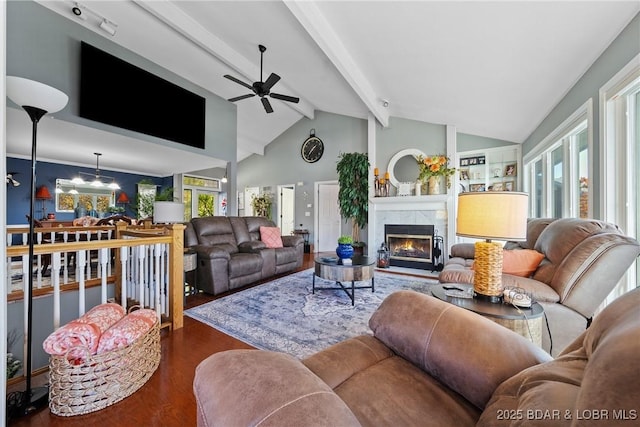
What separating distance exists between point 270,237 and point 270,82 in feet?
7.85

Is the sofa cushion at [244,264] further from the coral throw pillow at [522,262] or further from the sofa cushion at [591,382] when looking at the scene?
the sofa cushion at [591,382]

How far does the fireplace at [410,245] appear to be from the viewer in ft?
15.5

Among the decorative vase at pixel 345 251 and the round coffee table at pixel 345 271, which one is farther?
the decorative vase at pixel 345 251

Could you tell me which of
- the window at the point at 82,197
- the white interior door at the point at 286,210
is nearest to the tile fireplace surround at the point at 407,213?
the white interior door at the point at 286,210

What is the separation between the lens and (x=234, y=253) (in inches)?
150

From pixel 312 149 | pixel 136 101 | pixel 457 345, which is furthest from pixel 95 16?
pixel 457 345

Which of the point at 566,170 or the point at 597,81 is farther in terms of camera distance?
the point at 566,170

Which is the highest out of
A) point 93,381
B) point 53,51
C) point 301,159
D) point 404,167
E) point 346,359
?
point 53,51

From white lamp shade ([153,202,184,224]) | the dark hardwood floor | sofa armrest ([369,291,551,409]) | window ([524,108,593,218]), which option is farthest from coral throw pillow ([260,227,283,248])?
window ([524,108,593,218])

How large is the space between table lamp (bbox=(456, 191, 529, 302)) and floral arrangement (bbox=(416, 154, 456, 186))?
3.27m

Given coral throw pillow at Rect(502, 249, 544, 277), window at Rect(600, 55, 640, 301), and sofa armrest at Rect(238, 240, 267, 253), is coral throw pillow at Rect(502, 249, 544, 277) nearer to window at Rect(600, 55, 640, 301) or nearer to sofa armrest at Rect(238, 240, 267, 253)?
window at Rect(600, 55, 640, 301)

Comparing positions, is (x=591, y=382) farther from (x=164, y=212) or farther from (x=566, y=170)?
(x=164, y=212)

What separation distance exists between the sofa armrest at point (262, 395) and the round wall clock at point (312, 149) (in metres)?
6.31

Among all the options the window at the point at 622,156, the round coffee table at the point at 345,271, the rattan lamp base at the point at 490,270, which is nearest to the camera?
the rattan lamp base at the point at 490,270
